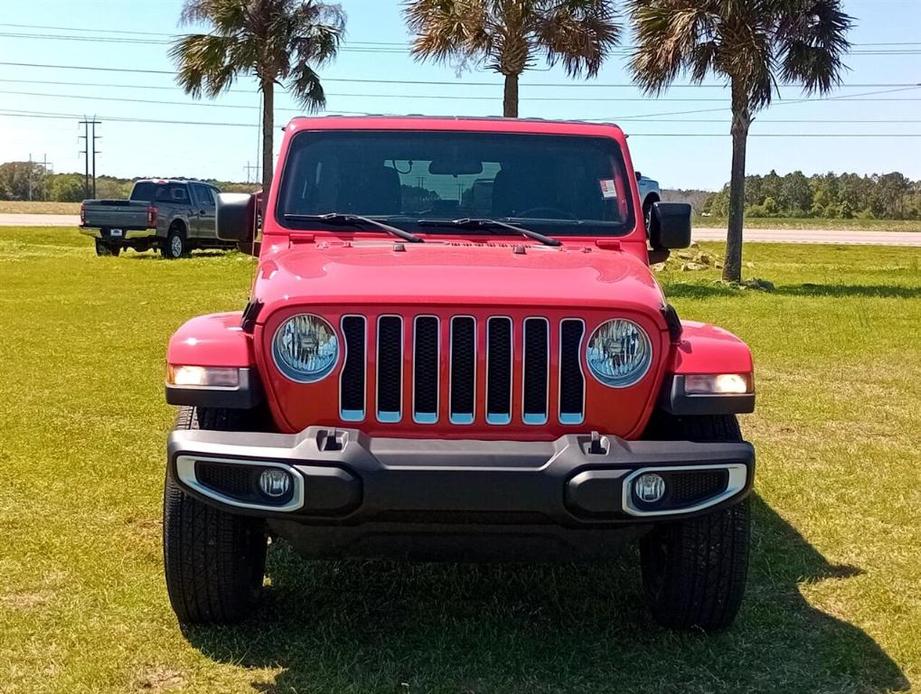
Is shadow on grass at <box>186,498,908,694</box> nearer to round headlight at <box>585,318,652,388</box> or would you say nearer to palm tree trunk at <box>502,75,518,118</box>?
round headlight at <box>585,318,652,388</box>

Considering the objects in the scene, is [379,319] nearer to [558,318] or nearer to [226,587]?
[558,318]

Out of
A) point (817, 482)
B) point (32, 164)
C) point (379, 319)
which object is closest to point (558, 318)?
point (379, 319)

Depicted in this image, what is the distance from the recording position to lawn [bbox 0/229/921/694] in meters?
3.47

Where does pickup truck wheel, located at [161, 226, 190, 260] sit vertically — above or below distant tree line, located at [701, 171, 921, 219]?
below

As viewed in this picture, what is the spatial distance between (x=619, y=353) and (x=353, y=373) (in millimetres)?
830

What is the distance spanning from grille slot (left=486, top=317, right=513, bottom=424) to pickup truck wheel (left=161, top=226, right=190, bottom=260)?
21.4 meters

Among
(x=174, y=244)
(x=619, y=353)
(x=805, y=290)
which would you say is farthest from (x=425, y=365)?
(x=174, y=244)

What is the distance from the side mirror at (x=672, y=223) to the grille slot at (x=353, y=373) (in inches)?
78.4

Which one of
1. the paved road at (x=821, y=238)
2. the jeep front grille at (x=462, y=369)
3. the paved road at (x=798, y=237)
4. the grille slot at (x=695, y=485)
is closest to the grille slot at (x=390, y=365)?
the jeep front grille at (x=462, y=369)

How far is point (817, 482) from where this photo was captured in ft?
19.4

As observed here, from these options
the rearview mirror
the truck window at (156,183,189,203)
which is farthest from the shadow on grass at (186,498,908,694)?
the truck window at (156,183,189,203)

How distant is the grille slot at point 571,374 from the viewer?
10.8ft

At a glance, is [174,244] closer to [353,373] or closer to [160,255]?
[160,255]

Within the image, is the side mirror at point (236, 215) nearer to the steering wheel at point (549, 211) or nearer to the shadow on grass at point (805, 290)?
the steering wheel at point (549, 211)
